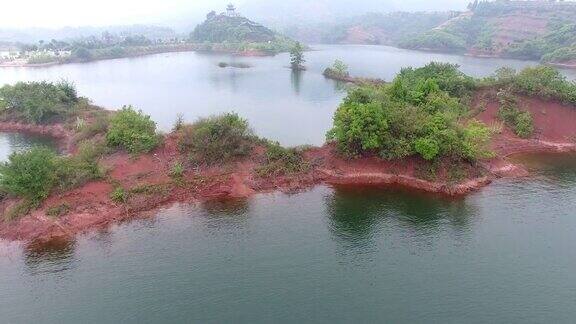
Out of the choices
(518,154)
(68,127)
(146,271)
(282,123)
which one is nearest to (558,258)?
(518,154)

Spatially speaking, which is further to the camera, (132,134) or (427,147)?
(132,134)

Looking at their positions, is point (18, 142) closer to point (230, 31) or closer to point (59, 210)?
point (59, 210)

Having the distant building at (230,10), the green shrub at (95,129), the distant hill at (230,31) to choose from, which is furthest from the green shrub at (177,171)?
the distant building at (230,10)

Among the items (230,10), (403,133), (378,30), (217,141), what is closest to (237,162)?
(217,141)

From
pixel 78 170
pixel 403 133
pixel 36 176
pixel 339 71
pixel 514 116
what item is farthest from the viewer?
pixel 339 71

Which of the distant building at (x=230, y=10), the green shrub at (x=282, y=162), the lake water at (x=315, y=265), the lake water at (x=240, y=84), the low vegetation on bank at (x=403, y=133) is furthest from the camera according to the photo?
the distant building at (x=230, y=10)

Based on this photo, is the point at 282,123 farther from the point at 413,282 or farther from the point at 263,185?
the point at 413,282

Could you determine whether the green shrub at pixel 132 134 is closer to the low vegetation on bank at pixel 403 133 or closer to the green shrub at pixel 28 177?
the green shrub at pixel 28 177
